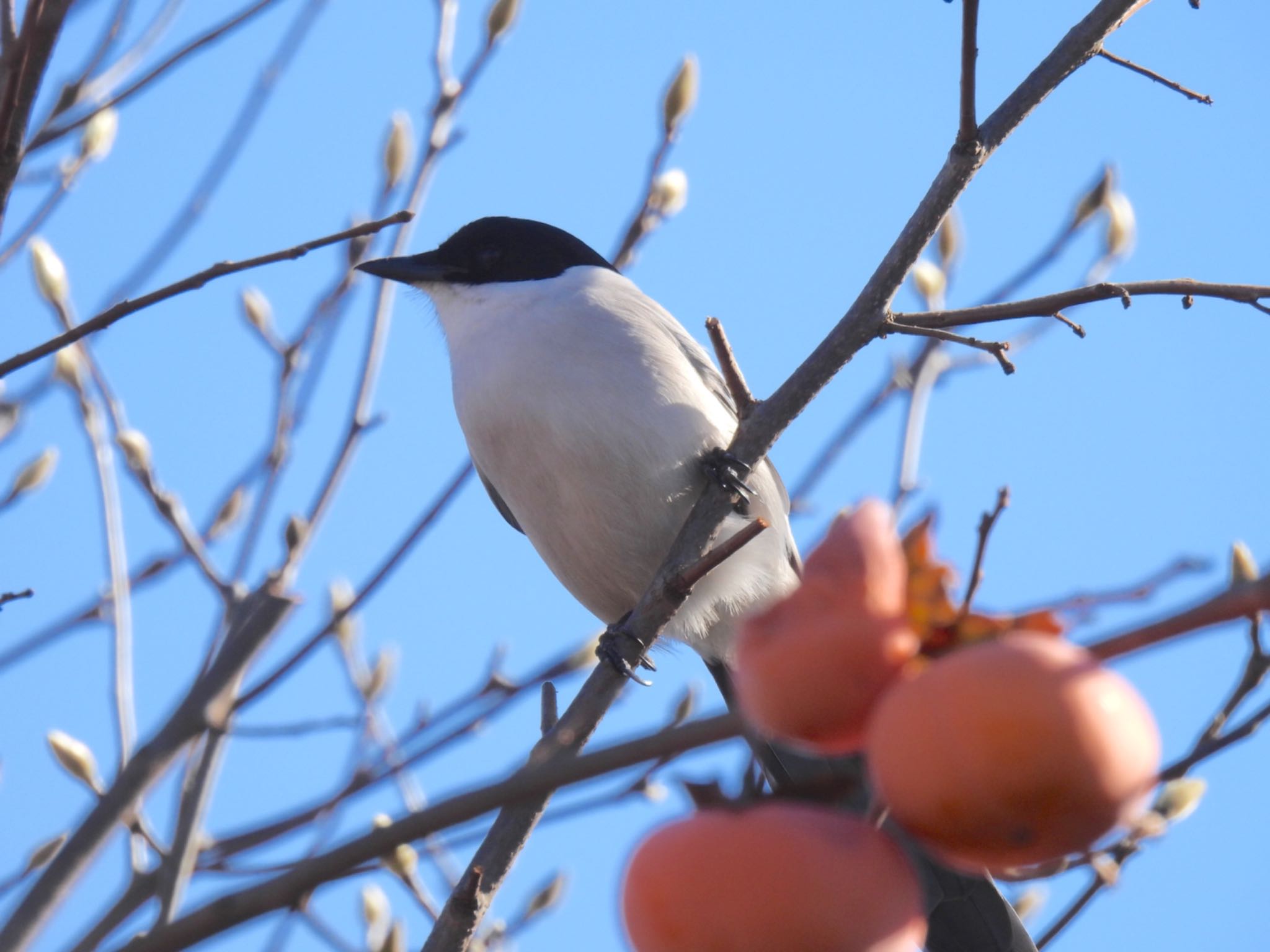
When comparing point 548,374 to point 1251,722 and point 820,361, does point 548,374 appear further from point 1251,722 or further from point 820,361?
point 1251,722

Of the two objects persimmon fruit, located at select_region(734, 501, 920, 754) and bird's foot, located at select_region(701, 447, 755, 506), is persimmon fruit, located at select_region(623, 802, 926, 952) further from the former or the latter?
bird's foot, located at select_region(701, 447, 755, 506)

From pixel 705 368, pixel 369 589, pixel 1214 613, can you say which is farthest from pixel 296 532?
pixel 1214 613

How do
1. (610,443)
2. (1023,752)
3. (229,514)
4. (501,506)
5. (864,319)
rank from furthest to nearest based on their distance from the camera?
(501,506), (610,443), (229,514), (864,319), (1023,752)

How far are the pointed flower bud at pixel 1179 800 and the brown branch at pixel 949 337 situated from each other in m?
0.94

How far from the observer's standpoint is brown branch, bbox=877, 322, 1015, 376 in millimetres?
2381

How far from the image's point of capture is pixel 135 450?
317 cm

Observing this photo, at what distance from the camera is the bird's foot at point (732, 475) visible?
291 centimetres

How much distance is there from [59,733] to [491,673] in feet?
3.31

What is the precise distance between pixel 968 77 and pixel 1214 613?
4.89 feet

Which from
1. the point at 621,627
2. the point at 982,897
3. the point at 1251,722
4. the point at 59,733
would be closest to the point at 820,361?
the point at 621,627

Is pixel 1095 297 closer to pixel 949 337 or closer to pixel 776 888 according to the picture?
pixel 949 337

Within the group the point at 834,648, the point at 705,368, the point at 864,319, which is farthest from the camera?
the point at 705,368

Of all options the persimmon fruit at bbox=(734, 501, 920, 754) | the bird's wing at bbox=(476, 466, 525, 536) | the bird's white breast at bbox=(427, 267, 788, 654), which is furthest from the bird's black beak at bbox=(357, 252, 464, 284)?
the persimmon fruit at bbox=(734, 501, 920, 754)

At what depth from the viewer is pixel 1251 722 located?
4.00 ft
